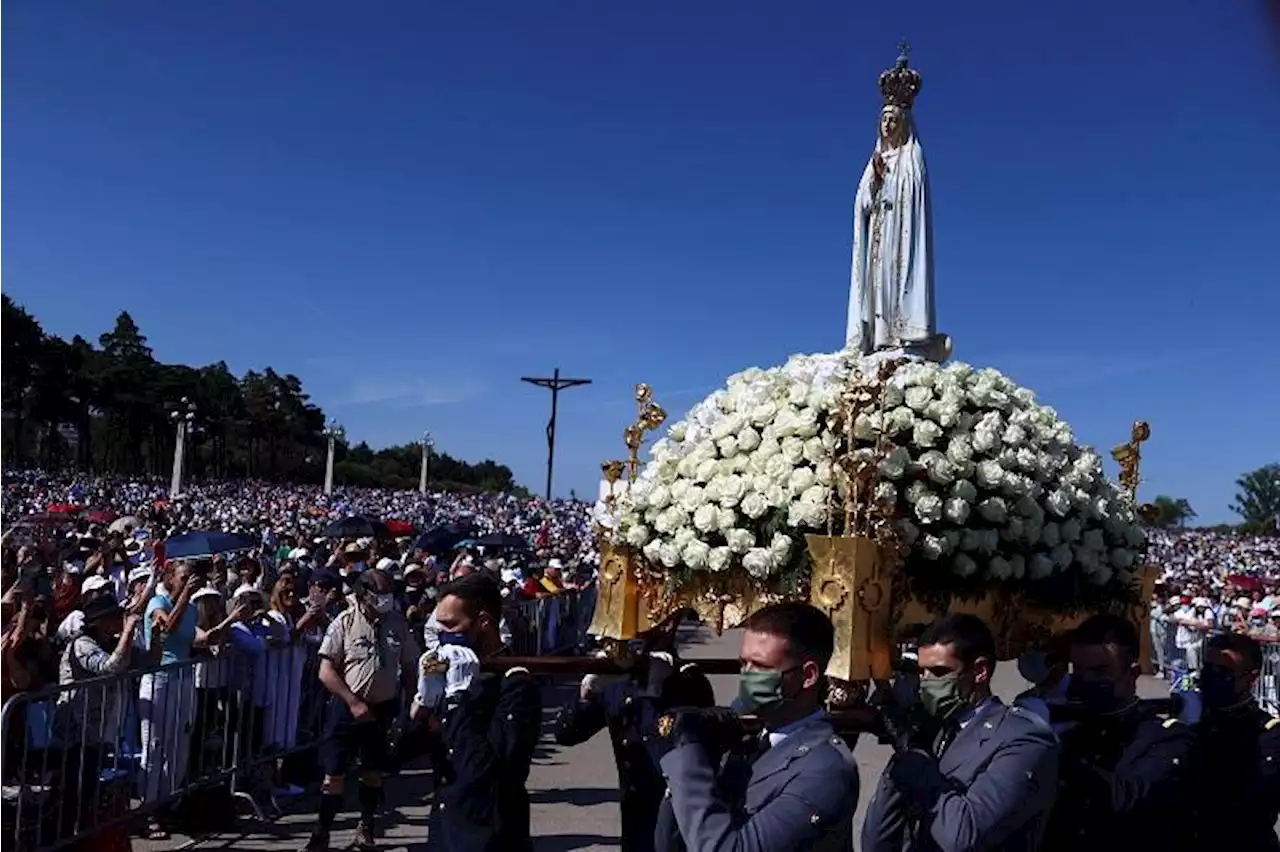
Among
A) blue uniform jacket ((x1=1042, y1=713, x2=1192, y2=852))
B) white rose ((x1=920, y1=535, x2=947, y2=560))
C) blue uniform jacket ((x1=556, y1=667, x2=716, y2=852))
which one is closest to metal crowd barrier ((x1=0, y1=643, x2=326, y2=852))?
blue uniform jacket ((x1=556, y1=667, x2=716, y2=852))

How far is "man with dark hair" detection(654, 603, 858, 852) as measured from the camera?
2730 millimetres

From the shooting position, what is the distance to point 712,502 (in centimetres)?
416

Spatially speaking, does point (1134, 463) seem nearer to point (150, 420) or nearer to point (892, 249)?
point (892, 249)

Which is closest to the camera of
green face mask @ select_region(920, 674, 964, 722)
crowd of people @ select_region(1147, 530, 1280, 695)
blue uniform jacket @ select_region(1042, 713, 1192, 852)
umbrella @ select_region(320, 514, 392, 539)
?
green face mask @ select_region(920, 674, 964, 722)

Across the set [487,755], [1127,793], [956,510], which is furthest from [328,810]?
[1127,793]

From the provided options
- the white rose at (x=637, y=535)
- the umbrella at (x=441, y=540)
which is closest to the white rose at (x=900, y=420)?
the white rose at (x=637, y=535)

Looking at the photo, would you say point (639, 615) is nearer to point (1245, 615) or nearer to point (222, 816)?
point (222, 816)

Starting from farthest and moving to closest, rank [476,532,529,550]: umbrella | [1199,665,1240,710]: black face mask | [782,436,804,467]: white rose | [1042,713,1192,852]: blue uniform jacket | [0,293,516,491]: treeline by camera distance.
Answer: [0,293,516,491]: treeline, [476,532,529,550]: umbrella, [1199,665,1240,710]: black face mask, [782,436,804,467]: white rose, [1042,713,1192,852]: blue uniform jacket

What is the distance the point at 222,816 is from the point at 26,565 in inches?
Result: 241

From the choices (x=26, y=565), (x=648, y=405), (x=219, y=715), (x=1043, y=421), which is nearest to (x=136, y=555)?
(x=26, y=565)

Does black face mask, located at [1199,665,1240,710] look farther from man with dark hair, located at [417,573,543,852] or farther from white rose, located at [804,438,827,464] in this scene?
man with dark hair, located at [417,573,543,852]

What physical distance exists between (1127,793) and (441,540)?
55.2 ft

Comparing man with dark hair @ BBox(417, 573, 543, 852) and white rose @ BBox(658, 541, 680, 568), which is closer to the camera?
white rose @ BBox(658, 541, 680, 568)

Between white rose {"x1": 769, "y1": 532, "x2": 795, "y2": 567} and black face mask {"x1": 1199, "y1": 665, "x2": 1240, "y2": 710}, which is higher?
white rose {"x1": 769, "y1": 532, "x2": 795, "y2": 567}
